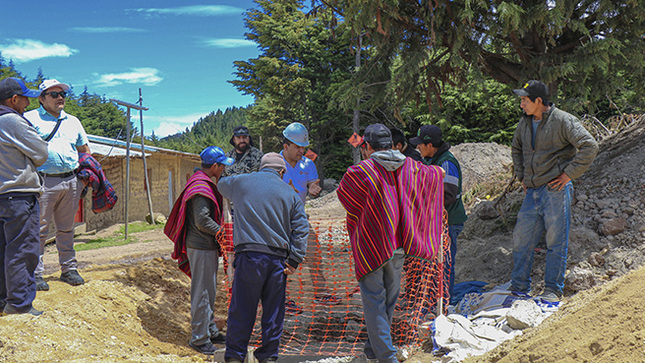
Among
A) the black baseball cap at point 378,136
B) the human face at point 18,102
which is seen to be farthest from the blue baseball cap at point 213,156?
the human face at point 18,102

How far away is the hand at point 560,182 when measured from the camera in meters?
4.61

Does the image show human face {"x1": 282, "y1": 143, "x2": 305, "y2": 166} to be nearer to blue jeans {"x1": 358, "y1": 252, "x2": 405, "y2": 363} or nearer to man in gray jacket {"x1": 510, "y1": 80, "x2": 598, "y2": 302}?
blue jeans {"x1": 358, "y1": 252, "x2": 405, "y2": 363}

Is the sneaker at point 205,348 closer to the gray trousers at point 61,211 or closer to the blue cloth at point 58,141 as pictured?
the gray trousers at point 61,211

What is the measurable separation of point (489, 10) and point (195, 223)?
15.7 feet

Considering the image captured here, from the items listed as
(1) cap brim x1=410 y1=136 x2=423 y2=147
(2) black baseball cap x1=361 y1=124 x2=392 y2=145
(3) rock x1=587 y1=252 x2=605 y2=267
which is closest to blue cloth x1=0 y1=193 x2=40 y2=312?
(2) black baseball cap x1=361 y1=124 x2=392 y2=145

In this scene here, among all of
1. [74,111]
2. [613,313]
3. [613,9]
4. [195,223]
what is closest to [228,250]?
[195,223]

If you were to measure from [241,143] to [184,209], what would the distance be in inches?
57.7

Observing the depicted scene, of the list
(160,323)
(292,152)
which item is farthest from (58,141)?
(292,152)

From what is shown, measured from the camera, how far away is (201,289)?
15.4 ft

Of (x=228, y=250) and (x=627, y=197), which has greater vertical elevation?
(x=627, y=197)

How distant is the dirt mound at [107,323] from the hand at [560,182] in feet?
11.7

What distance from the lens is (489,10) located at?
265 inches

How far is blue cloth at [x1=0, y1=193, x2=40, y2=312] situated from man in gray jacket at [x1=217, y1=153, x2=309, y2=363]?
1800 mm

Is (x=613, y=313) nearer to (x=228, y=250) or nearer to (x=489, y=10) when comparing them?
(x=228, y=250)
